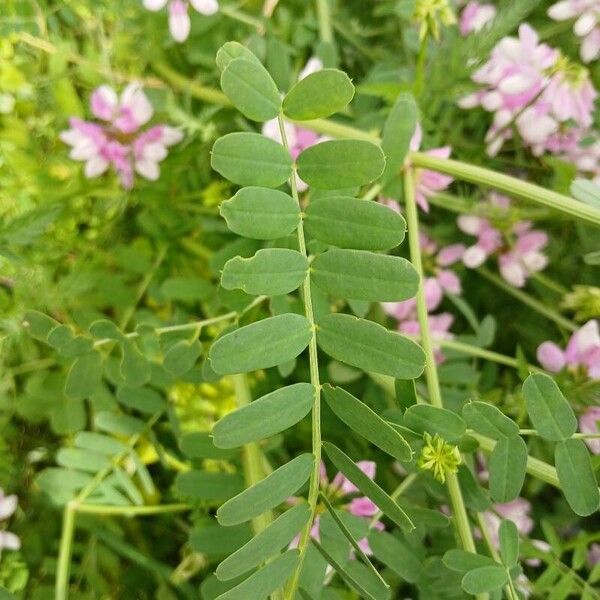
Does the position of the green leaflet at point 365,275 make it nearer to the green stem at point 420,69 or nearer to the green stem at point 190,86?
the green stem at point 420,69

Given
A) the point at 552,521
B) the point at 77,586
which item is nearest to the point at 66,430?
the point at 77,586

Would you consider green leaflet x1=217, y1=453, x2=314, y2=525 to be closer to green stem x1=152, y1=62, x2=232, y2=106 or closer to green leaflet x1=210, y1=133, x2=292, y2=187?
green leaflet x1=210, y1=133, x2=292, y2=187

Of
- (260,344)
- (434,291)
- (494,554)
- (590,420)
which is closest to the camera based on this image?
(260,344)

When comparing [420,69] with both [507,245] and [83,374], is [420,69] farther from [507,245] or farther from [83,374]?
[83,374]

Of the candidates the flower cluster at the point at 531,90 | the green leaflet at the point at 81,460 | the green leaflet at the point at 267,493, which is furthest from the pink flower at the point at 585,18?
the green leaflet at the point at 81,460

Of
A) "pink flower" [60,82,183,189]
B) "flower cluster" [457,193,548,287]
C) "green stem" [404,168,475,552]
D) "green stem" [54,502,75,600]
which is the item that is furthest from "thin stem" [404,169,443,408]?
"green stem" [54,502,75,600]

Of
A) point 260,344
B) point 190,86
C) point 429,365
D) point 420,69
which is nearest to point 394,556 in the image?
point 429,365

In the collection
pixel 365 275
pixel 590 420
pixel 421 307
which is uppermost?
pixel 365 275

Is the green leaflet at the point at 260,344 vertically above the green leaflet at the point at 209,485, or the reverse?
the green leaflet at the point at 260,344
